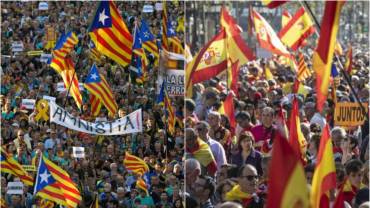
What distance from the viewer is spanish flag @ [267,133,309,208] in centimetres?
554

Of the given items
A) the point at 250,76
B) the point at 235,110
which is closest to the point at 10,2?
the point at 250,76

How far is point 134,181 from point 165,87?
1.47m

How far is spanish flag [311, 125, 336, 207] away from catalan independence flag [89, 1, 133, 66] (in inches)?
280

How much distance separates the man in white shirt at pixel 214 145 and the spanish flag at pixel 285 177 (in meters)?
5.39

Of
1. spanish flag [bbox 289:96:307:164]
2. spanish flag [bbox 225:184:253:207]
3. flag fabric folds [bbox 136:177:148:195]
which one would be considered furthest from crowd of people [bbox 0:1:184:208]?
spanish flag [bbox 225:184:253:207]

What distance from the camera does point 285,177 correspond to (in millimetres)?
5547

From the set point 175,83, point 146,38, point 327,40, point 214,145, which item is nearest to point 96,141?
point 175,83

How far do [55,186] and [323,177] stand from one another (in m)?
4.19

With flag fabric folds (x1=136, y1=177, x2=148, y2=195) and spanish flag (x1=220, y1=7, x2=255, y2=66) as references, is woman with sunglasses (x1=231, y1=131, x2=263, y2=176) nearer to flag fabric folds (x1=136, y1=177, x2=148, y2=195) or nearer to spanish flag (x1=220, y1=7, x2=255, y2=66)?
flag fabric folds (x1=136, y1=177, x2=148, y2=195)

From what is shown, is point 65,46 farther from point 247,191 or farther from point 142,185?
A: point 247,191

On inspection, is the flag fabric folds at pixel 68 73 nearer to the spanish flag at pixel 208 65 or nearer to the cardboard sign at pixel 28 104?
the cardboard sign at pixel 28 104

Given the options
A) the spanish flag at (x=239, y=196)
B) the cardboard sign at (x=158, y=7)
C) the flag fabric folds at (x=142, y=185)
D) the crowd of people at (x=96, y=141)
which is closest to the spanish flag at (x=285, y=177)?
the spanish flag at (x=239, y=196)

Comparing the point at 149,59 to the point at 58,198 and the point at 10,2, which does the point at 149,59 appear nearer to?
the point at 58,198

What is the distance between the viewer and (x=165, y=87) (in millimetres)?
13133
